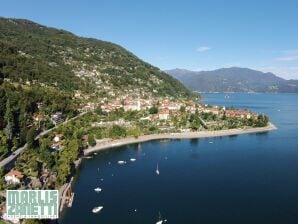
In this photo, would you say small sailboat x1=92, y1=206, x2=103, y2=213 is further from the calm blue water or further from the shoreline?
the shoreline

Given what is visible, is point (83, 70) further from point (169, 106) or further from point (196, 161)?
point (196, 161)

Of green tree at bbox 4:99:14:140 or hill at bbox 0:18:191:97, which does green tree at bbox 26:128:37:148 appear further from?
hill at bbox 0:18:191:97

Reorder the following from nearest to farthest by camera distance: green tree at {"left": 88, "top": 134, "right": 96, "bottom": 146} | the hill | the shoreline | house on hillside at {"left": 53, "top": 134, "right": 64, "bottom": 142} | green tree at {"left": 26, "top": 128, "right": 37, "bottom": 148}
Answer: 1. green tree at {"left": 26, "top": 128, "right": 37, "bottom": 148}
2. house on hillside at {"left": 53, "top": 134, "right": 64, "bottom": 142}
3. green tree at {"left": 88, "top": 134, "right": 96, "bottom": 146}
4. the shoreline
5. the hill

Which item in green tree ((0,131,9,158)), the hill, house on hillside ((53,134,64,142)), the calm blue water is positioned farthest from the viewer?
the hill

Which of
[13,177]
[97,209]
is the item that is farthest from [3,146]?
[97,209]

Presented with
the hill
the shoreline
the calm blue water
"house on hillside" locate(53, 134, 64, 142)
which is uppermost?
the hill

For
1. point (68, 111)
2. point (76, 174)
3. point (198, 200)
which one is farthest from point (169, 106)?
point (198, 200)

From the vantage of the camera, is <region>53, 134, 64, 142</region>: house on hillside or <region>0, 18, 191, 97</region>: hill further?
<region>0, 18, 191, 97</region>: hill

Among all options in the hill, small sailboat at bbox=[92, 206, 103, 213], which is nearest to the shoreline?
small sailboat at bbox=[92, 206, 103, 213]

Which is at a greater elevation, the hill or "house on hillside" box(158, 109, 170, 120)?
the hill
